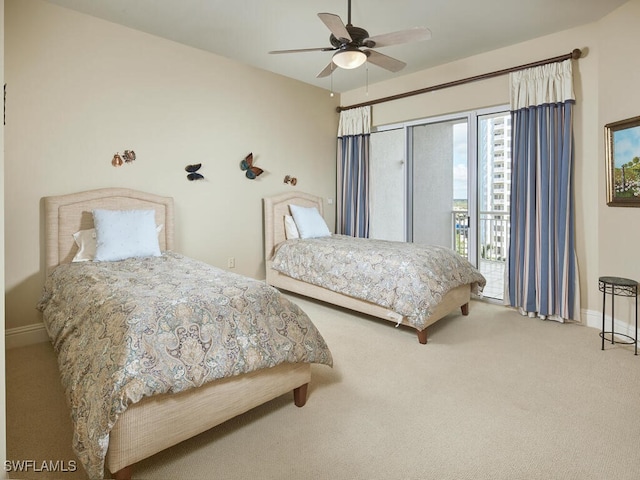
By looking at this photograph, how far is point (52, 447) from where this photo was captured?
1.81 metres

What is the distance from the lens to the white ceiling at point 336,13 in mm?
3086

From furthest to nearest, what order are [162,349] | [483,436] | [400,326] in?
1. [400,326]
2. [483,436]
3. [162,349]

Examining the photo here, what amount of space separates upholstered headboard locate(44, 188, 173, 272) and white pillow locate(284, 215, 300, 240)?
1.68 metres

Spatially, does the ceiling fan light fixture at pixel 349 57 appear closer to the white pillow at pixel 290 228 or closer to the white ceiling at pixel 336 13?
the white ceiling at pixel 336 13

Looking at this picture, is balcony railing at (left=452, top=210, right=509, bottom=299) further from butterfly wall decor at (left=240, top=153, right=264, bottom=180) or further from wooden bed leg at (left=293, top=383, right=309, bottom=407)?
wooden bed leg at (left=293, top=383, right=309, bottom=407)

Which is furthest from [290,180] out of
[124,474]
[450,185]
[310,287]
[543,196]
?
[124,474]

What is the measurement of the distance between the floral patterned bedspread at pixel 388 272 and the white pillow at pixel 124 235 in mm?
1550

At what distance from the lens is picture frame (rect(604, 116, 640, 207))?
303 cm

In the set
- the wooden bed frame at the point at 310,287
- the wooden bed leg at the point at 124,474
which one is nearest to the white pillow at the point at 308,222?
the wooden bed frame at the point at 310,287

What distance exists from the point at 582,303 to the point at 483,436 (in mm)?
2398

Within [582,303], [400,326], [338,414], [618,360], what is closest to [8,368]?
[338,414]

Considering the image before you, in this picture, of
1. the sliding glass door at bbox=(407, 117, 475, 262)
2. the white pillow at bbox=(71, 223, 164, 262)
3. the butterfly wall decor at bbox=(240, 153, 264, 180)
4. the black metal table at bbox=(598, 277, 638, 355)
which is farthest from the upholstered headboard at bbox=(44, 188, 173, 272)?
the black metal table at bbox=(598, 277, 638, 355)

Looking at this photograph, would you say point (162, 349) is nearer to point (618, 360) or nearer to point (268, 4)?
point (268, 4)

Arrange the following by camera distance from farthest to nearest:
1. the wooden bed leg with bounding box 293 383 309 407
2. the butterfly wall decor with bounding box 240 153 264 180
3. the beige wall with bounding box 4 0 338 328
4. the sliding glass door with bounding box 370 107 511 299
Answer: the butterfly wall decor with bounding box 240 153 264 180, the sliding glass door with bounding box 370 107 511 299, the beige wall with bounding box 4 0 338 328, the wooden bed leg with bounding box 293 383 309 407
